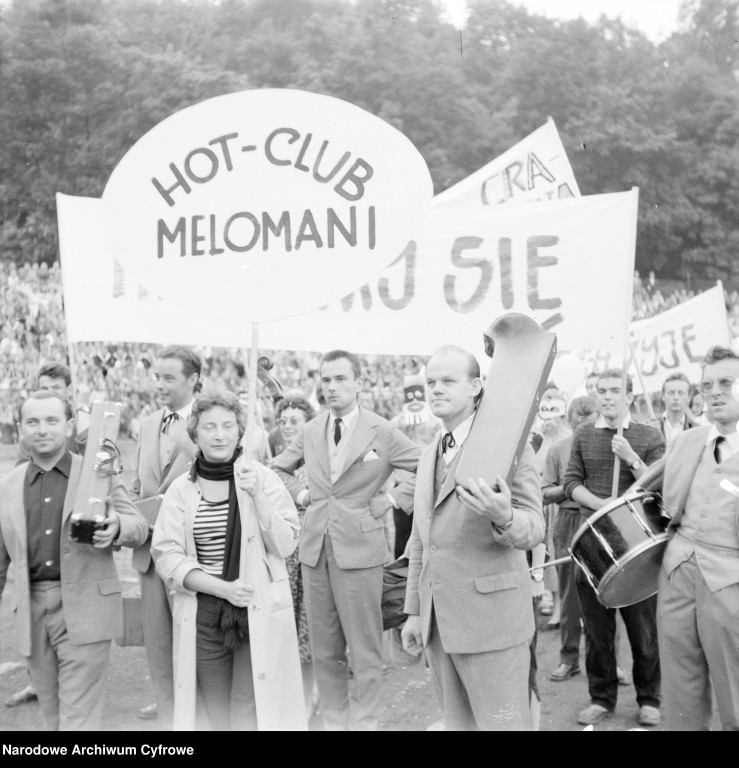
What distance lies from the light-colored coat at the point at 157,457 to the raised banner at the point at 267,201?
119 centimetres

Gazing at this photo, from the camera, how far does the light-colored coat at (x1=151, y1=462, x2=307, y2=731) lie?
393 cm

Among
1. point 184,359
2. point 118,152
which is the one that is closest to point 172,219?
point 184,359

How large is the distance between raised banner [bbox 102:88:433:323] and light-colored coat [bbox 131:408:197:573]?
46.8 inches

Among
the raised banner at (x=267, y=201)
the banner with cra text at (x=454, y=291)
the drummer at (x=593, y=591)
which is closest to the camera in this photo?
the raised banner at (x=267, y=201)

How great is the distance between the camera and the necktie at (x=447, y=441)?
3803mm

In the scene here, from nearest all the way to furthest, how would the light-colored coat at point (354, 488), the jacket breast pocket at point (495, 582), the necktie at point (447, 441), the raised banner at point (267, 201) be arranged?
the jacket breast pocket at point (495, 582) < the necktie at point (447, 441) < the raised banner at point (267, 201) < the light-colored coat at point (354, 488)

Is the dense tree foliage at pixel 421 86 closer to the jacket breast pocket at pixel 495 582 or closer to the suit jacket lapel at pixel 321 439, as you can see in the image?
the suit jacket lapel at pixel 321 439

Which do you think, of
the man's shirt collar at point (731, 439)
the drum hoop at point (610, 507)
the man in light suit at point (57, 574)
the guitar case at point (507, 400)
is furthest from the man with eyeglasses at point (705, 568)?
the man in light suit at point (57, 574)

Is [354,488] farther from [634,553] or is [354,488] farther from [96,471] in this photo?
[634,553]

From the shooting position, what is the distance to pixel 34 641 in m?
4.22

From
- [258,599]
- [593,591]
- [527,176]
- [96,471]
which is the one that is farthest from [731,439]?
[527,176]

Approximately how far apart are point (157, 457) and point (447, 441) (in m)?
1.92
